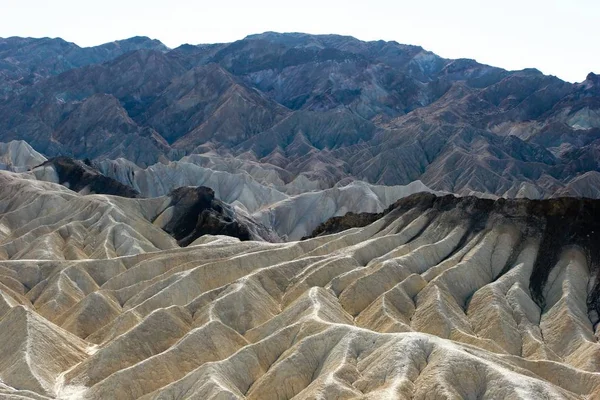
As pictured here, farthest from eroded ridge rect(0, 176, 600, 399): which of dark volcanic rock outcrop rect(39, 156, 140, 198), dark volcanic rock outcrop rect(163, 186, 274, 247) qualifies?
dark volcanic rock outcrop rect(39, 156, 140, 198)

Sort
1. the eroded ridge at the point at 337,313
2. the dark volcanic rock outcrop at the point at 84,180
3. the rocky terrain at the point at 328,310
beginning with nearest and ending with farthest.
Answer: the eroded ridge at the point at 337,313 < the rocky terrain at the point at 328,310 < the dark volcanic rock outcrop at the point at 84,180

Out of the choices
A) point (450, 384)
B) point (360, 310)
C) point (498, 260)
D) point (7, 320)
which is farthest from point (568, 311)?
point (7, 320)

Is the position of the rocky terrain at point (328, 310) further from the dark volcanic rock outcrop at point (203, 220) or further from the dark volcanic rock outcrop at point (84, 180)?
the dark volcanic rock outcrop at point (84, 180)

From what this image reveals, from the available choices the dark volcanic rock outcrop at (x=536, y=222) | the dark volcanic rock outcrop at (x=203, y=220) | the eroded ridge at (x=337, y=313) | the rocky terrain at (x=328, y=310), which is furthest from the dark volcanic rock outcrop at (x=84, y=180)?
the dark volcanic rock outcrop at (x=536, y=222)

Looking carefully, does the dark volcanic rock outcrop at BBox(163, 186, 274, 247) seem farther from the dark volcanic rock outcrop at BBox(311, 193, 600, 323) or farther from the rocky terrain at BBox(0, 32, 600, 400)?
the dark volcanic rock outcrop at BBox(311, 193, 600, 323)

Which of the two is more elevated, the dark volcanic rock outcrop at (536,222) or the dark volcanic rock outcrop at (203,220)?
the dark volcanic rock outcrop at (536,222)

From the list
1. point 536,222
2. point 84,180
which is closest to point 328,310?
point 536,222
